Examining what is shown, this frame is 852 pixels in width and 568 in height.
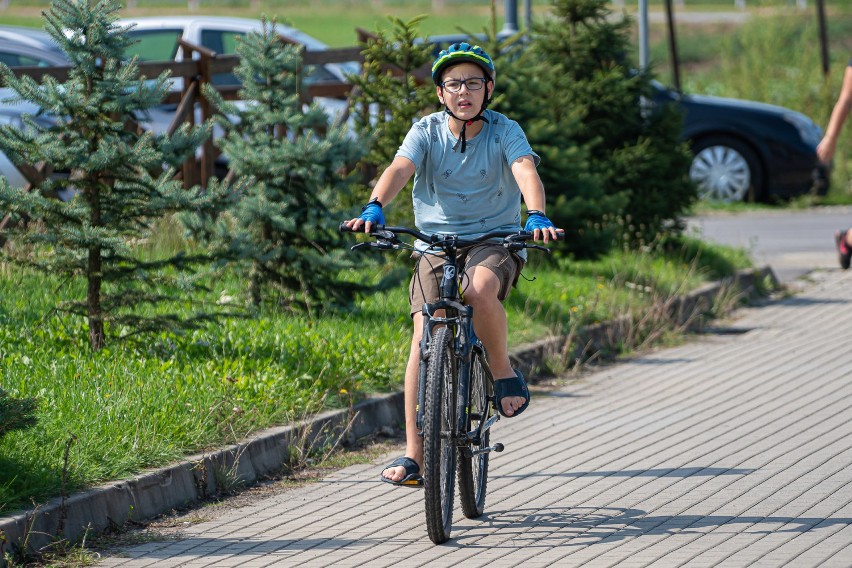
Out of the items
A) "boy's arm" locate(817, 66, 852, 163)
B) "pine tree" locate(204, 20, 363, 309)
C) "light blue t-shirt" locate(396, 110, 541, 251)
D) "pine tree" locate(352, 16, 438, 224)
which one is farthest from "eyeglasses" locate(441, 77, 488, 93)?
"pine tree" locate(352, 16, 438, 224)

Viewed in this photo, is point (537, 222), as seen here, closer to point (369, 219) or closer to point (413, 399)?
point (369, 219)

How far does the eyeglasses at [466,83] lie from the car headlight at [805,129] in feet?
46.0

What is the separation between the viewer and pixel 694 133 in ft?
63.9

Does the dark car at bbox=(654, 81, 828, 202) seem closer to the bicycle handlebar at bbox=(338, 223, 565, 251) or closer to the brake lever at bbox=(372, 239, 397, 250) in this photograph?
the bicycle handlebar at bbox=(338, 223, 565, 251)

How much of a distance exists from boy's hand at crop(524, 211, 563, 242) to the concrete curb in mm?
1849

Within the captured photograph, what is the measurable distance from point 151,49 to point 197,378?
9696 mm

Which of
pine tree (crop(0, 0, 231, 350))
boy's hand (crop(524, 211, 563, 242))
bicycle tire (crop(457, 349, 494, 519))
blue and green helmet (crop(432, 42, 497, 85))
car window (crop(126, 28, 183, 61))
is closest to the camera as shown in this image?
boy's hand (crop(524, 211, 563, 242))

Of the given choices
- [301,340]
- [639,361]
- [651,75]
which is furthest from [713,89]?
[301,340]

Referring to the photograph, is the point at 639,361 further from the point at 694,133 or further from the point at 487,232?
the point at 694,133

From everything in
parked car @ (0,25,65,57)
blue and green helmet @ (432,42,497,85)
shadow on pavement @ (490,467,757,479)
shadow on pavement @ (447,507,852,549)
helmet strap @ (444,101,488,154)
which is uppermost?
parked car @ (0,25,65,57)

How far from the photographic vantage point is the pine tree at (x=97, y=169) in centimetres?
723

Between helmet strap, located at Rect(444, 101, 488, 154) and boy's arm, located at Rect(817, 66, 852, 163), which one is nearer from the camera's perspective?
helmet strap, located at Rect(444, 101, 488, 154)

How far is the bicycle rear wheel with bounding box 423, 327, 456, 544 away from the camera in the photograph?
5258 millimetres

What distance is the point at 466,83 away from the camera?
227 inches
